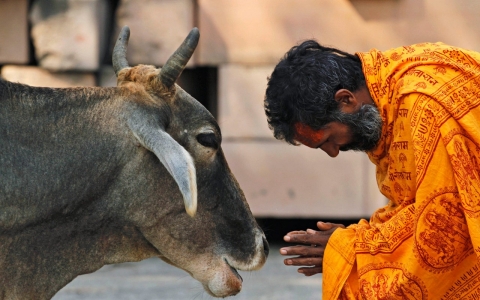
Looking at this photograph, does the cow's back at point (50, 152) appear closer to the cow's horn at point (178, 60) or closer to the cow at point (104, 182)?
the cow at point (104, 182)

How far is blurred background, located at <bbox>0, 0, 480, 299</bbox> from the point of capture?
8.02 meters

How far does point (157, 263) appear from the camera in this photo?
8.45m

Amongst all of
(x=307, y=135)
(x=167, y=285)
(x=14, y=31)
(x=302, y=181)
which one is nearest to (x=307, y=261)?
(x=307, y=135)

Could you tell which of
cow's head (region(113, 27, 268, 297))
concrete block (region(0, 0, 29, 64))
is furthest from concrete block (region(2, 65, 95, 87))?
cow's head (region(113, 27, 268, 297))

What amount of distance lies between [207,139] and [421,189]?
3.18ft

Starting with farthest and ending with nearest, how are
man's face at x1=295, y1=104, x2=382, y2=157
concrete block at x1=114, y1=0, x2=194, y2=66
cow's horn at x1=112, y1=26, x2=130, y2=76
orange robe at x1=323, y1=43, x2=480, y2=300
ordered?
concrete block at x1=114, y1=0, x2=194, y2=66, cow's horn at x1=112, y1=26, x2=130, y2=76, man's face at x1=295, y1=104, x2=382, y2=157, orange robe at x1=323, y1=43, x2=480, y2=300

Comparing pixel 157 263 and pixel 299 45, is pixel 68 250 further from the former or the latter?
pixel 157 263

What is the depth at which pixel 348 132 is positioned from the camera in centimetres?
357

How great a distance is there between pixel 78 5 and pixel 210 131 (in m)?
4.58

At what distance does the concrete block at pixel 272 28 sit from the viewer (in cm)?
802

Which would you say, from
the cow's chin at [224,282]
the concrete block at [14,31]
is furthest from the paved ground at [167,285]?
the cow's chin at [224,282]

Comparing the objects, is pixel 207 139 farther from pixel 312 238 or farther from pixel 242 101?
pixel 242 101

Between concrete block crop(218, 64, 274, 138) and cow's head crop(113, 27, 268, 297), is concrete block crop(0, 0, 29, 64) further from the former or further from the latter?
cow's head crop(113, 27, 268, 297)

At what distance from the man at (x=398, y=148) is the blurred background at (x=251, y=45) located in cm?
435
